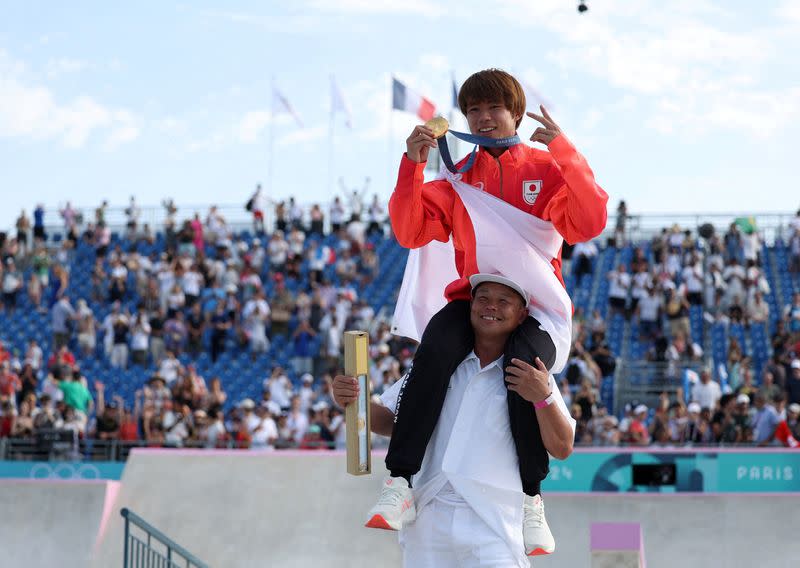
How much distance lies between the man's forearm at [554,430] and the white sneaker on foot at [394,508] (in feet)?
1.81

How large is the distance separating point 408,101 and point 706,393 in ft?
37.9

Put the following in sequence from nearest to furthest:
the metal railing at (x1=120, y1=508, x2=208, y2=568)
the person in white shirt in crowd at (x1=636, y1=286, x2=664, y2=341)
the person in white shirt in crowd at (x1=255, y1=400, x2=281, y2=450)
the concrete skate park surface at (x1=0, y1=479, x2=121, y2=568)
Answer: the metal railing at (x1=120, y1=508, x2=208, y2=568), the concrete skate park surface at (x1=0, y1=479, x2=121, y2=568), the person in white shirt in crowd at (x1=255, y1=400, x2=281, y2=450), the person in white shirt in crowd at (x1=636, y1=286, x2=664, y2=341)

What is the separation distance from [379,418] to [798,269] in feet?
59.1

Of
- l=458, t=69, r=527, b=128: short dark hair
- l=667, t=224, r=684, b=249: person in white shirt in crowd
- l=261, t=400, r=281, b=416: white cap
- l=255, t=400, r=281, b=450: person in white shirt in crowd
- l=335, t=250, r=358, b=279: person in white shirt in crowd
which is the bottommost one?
l=255, t=400, r=281, b=450: person in white shirt in crowd

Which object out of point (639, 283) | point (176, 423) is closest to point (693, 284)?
point (639, 283)

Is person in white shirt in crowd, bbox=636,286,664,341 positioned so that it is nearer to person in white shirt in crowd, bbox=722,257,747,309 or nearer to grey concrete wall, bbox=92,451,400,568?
person in white shirt in crowd, bbox=722,257,747,309

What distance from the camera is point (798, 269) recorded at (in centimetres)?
2216

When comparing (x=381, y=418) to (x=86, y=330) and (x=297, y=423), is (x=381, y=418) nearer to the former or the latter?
(x=297, y=423)

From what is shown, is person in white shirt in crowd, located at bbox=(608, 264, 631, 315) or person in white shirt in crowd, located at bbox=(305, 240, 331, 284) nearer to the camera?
person in white shirt in crowd, located at bbox=(608, 264, 631, 315)

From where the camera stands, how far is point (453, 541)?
16.4ft

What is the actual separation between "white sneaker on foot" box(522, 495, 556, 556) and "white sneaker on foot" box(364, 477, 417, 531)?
42 centimetres

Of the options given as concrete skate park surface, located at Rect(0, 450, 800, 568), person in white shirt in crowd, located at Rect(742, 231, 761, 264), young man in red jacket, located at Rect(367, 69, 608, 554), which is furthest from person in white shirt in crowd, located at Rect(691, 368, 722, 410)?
young man in red jacket, located at Rect(367, 69, 608, 554)

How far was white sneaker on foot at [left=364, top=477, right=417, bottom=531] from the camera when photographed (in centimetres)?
497

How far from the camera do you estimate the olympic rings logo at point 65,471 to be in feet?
50.4
